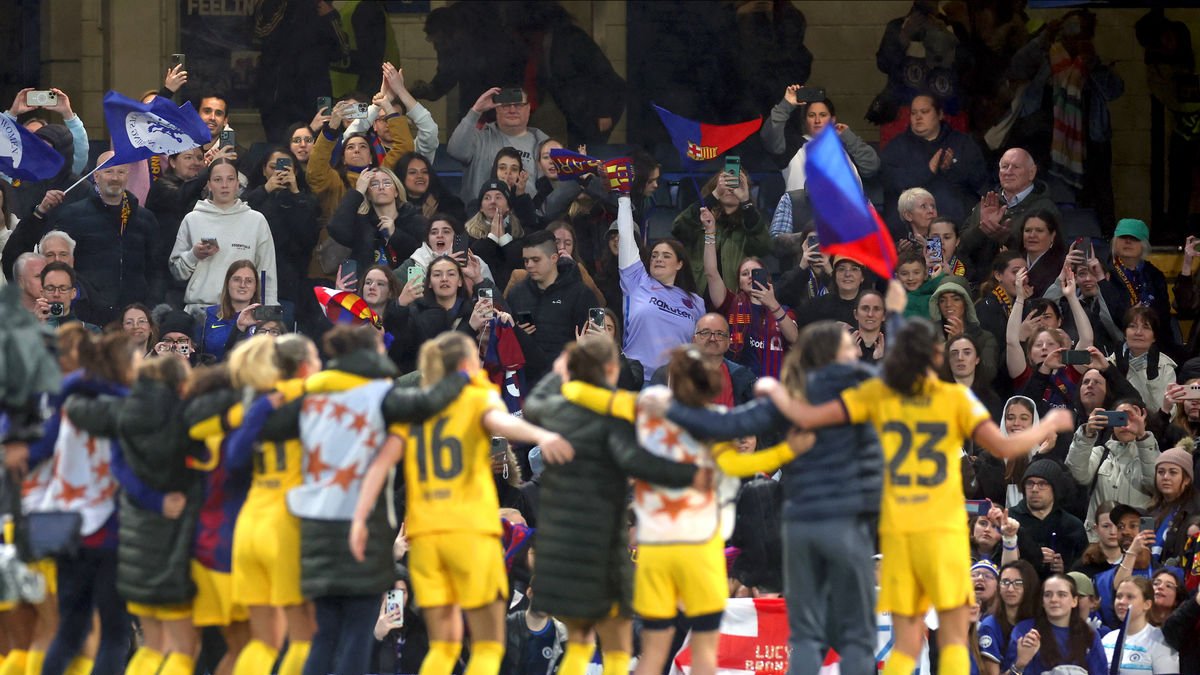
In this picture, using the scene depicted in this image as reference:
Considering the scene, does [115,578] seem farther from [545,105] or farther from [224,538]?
[545,105]

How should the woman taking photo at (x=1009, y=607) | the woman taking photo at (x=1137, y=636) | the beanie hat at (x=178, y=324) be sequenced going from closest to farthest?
the woman taking photo at (x=1137, y=636), the woman taking photo at (x=1009, y=607), the beanie hat at (x=178, y=324)

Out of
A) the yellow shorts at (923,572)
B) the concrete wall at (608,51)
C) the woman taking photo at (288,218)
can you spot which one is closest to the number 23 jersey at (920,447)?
the yellow shorts at (923,572)

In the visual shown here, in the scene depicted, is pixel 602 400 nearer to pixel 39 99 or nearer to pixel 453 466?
pixel 453 466

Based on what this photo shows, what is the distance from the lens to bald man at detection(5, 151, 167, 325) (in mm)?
16141

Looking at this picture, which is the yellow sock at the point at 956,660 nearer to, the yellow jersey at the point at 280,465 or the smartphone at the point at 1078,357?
the yellow jersey at the point at 280,465

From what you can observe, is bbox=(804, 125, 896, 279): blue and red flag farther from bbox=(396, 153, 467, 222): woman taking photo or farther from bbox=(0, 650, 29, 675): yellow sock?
bbox=(396, 153, 467, 222): woman taking photo

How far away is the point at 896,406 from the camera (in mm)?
11367

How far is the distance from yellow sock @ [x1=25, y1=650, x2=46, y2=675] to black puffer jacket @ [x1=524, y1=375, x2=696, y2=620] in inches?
97.7

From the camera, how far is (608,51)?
21625 mm

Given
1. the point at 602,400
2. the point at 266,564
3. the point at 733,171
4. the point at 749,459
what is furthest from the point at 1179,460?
the point at 266,564

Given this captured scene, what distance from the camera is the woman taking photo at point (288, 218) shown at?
16.6 m

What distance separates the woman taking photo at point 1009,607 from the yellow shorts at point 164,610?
4.70 m

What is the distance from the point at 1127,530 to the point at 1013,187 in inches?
130

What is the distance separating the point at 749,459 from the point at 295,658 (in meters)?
2.38
